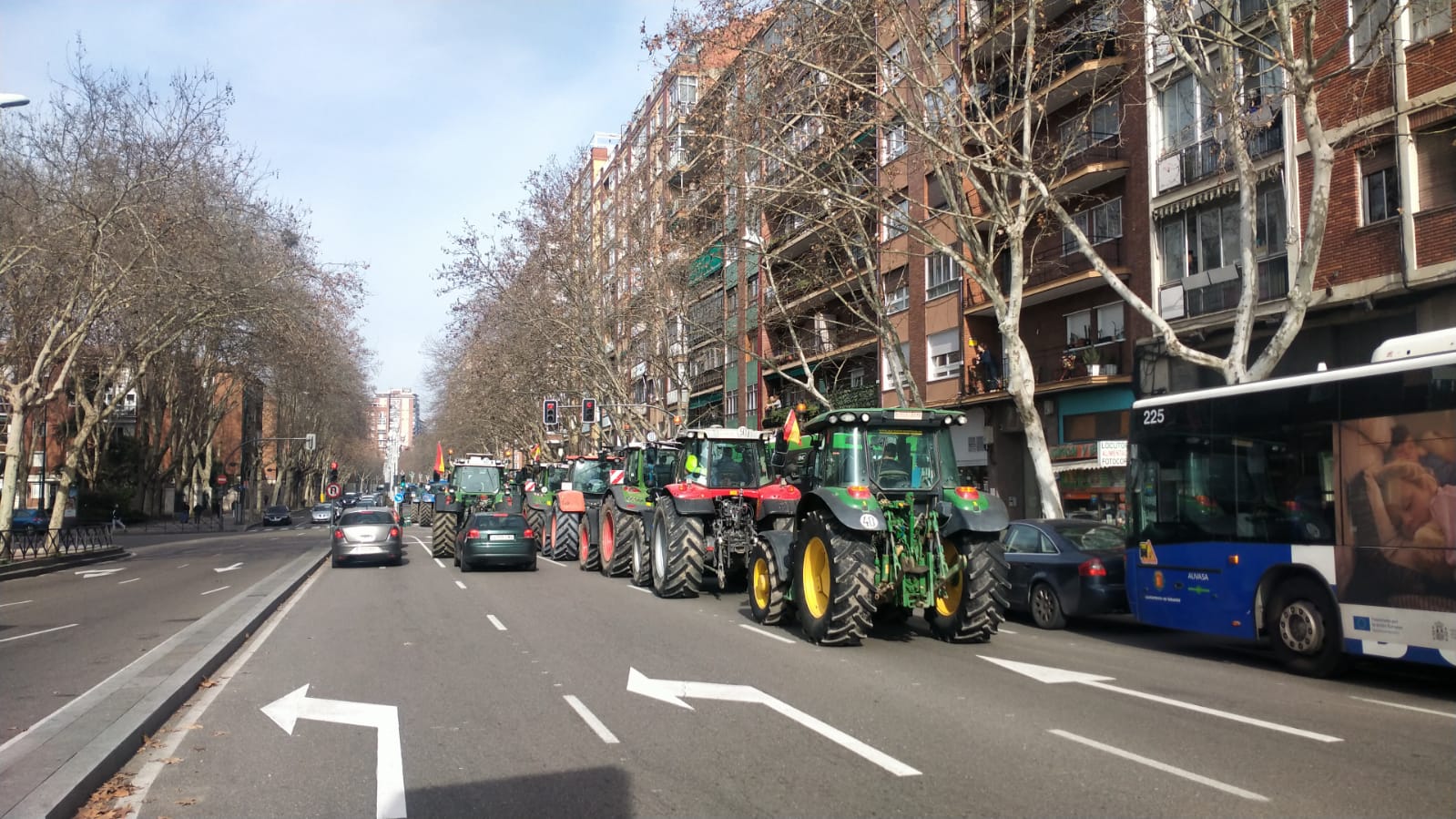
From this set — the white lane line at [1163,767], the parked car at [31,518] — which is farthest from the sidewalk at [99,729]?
the parked car at [31,518]

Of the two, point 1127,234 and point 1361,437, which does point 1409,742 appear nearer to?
point 1361,437

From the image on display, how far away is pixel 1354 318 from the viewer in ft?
63.6

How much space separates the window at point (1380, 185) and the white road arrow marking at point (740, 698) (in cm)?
1581

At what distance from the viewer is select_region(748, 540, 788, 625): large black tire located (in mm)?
12992

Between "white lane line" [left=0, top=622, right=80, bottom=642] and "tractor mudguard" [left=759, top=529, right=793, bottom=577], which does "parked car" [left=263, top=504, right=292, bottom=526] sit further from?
"tractor mudguard" [left=759, top=529, right=793, bottom=577]

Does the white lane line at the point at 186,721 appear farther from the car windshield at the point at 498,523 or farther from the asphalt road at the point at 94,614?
the car windshield at the point at 498,523

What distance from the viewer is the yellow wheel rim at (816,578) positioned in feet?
39.4

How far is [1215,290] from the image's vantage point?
2286 centimetres

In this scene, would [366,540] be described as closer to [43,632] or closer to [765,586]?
[43,632]

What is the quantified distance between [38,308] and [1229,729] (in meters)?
30.3

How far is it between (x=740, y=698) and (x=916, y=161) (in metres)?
18.7

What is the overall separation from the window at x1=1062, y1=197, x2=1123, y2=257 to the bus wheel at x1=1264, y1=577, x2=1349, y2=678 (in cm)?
1715

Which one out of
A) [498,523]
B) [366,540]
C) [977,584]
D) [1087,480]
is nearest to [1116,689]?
[977,584]

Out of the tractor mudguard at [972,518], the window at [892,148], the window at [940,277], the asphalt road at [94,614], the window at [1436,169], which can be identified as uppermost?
the window at [892,148]
